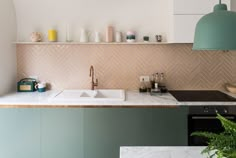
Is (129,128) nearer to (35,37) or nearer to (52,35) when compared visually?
(52,35)

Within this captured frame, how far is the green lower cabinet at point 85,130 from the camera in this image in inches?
102

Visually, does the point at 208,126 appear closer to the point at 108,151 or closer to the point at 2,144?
the point at 108,151

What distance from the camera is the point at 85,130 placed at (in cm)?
262

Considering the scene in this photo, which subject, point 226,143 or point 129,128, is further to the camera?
point 129,128

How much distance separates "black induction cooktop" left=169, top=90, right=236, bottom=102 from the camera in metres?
2.68

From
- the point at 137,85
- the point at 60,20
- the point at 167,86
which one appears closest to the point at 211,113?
the point at 167,86

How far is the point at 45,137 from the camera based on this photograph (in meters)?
2.62

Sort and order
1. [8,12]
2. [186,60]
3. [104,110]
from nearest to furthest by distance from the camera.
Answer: [104,110] < [8,12] < [186,60]

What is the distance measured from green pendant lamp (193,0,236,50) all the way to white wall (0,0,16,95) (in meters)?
2.34

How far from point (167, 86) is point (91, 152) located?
4.04 feet

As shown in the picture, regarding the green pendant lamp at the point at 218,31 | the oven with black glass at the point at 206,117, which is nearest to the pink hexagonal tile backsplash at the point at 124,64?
the oven with black glass at the point at 206,117

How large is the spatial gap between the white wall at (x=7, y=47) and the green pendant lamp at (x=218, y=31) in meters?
2.34

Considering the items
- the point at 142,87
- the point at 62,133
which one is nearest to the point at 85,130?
the point at 62,133

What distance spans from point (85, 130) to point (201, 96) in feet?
4.15
